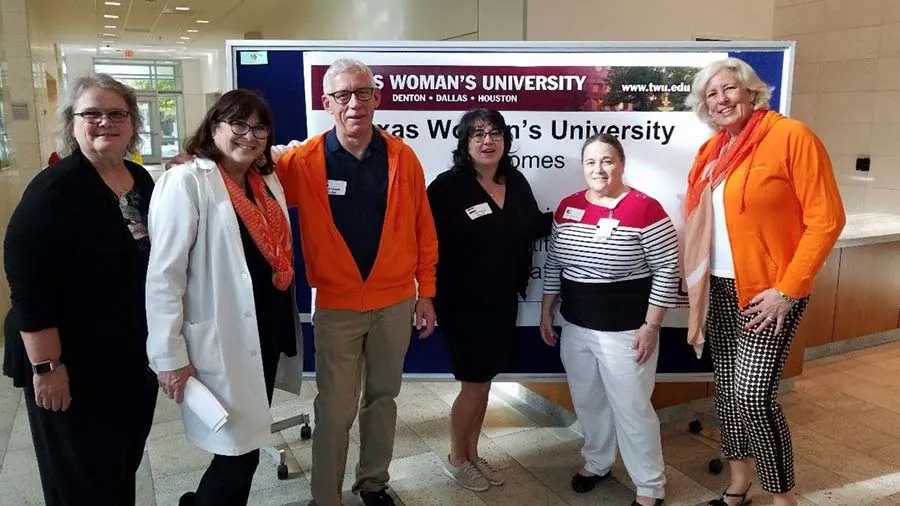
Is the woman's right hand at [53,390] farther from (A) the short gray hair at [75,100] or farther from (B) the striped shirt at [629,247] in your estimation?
(B) the striped shirt at [629,247]

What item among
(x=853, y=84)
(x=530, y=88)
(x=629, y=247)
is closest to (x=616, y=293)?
(x=629, y=247)

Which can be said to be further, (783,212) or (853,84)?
(853,84)

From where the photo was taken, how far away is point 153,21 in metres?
12.5

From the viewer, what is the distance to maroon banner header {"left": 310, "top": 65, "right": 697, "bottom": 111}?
250cm

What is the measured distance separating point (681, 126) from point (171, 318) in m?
1.96

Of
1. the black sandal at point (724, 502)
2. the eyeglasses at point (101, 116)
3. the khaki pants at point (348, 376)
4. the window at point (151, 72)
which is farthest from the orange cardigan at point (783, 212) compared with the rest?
the window at point (151, 72)

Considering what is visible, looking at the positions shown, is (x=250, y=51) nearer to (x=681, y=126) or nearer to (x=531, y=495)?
(x=681, y=126)

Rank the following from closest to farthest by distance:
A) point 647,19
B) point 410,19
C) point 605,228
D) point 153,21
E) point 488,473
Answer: point 605,228
point 488,473
point 647,19
point 410,19
point 153,21

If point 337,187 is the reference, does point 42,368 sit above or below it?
below

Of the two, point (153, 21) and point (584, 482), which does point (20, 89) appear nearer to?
point (584, 482)

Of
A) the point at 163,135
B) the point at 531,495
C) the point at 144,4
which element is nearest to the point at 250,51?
the point at 531,495

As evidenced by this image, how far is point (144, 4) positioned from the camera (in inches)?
409

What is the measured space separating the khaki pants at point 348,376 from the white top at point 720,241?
102cm

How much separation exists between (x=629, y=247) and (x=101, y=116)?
160cm
